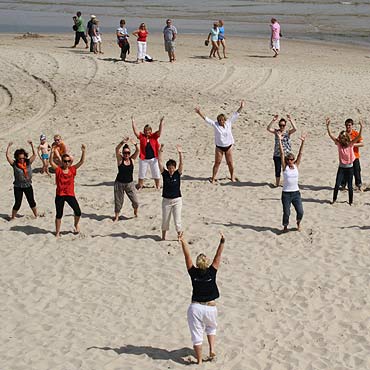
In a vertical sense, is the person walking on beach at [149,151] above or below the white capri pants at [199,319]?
above

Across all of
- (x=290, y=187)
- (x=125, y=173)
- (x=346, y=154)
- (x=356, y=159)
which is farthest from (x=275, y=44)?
(x=290, y=187)

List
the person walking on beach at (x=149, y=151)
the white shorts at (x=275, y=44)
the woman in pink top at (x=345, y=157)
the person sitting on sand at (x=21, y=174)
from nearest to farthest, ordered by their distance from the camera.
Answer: the person sitting on sand at (x=21, y=174) → the woman in pink top at (x=345, y=157) → the person walking on beach at (x=149, y=151) → the white shorts at (x=275, y=44)

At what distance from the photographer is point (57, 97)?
25.4m

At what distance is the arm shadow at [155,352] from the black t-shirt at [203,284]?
979 millimetres

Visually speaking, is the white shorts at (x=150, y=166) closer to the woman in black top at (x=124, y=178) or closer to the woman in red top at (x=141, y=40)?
the woman in black top at (x=124, y=178)

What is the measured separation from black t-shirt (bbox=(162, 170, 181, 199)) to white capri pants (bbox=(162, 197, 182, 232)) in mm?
90

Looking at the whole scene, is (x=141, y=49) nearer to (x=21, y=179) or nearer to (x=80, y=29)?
(x=80, y=29)

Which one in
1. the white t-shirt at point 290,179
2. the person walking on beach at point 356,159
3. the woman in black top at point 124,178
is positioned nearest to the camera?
the white t-shirt at point 290,179

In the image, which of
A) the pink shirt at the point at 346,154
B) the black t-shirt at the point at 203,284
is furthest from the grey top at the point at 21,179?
the black t-shirt at the point at 203,284

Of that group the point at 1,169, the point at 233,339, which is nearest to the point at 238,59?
the point at 1,169

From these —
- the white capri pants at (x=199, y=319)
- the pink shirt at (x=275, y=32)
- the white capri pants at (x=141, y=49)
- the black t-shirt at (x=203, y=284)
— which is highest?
the pink shirt at (x=275, y=32)

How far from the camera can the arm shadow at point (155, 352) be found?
10.7 metres

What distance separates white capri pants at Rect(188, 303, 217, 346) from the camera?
33.2ft

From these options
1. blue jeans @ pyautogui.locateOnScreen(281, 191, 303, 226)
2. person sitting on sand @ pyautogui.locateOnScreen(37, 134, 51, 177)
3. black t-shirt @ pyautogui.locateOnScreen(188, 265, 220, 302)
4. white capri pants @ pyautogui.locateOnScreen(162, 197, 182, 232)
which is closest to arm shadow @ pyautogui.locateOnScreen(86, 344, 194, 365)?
black t-shirt @ pyautogui.locateOnScreen(188, 265, 220, 302)
